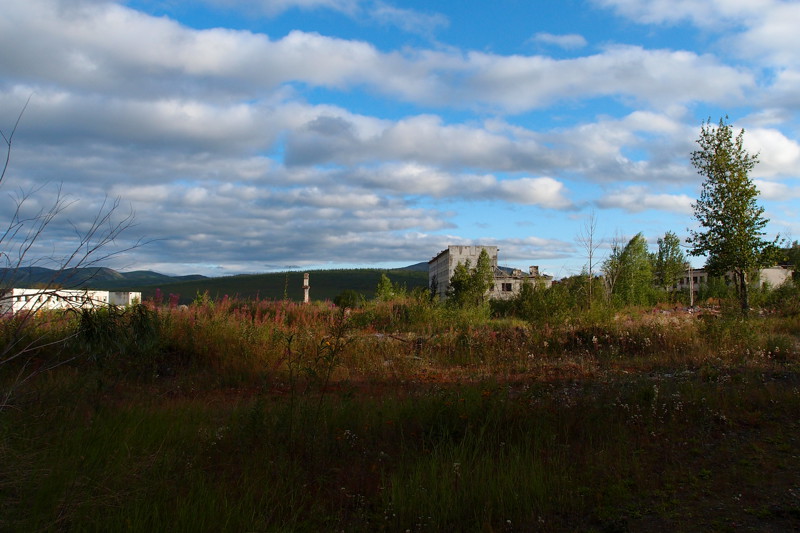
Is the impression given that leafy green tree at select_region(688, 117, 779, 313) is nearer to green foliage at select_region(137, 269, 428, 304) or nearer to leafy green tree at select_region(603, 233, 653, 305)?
leafy green tree at select_region(603, 233, 653, 305)

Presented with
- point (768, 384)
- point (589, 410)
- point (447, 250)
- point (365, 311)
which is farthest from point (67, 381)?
point (447, 250)

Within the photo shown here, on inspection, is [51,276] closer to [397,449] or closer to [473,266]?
[397,449]

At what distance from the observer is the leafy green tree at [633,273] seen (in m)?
29.0

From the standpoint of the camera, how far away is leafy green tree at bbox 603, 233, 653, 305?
2902 cm

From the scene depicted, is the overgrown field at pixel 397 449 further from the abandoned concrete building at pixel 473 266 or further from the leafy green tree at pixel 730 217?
the abandoned concrete building at pixel 473 266

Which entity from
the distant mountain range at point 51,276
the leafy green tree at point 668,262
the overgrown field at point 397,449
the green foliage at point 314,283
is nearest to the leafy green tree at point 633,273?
the leafy green tree at point 668,262

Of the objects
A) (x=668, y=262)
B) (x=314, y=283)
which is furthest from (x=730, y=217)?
(x=314, y=283)

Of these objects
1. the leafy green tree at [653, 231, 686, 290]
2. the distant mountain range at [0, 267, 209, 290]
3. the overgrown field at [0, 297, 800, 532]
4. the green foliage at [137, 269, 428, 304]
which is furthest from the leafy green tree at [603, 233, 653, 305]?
the green foliage at [137, 269, 428, 304]

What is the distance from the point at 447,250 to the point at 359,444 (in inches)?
2146

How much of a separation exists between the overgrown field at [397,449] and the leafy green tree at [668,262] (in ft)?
126

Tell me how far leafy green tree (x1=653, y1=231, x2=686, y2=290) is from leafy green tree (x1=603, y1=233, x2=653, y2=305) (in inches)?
147

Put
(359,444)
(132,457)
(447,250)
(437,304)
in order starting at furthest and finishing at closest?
(447,250), (437,304), (359,444), (132,457)

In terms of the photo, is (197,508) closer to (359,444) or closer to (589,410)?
(359,444)

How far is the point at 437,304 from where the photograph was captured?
16562 mm
